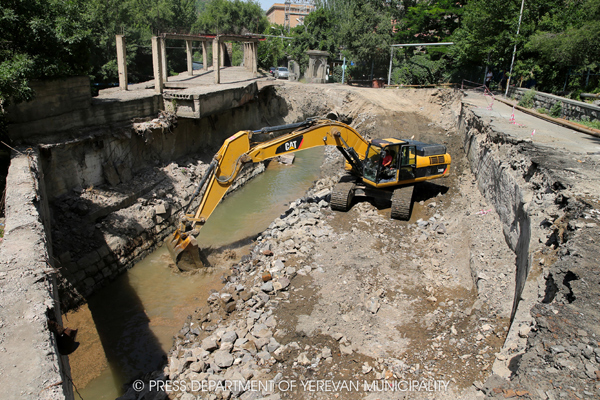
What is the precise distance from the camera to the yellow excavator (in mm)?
9055

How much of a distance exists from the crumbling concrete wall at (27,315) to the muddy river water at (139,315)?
2.78 meters

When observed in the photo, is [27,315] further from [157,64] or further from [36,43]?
[157,64]

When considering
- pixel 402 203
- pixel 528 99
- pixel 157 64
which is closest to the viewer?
pixel 402 203

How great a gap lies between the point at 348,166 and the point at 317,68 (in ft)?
61.5

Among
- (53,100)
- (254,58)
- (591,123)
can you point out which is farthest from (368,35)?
(53,100)

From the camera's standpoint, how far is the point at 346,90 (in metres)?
22.9

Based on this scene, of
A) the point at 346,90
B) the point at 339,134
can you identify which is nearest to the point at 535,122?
the point at 339,134

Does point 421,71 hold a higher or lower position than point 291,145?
higher

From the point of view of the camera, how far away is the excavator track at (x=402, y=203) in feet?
→ 34.3

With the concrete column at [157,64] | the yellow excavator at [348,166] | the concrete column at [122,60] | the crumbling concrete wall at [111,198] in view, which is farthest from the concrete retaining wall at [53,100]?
the yellow excavator at [348,166]

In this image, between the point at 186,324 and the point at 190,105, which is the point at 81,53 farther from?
the point at 186,324

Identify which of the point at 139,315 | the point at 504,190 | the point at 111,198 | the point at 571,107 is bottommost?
the point at 139,315

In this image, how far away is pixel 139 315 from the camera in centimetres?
852

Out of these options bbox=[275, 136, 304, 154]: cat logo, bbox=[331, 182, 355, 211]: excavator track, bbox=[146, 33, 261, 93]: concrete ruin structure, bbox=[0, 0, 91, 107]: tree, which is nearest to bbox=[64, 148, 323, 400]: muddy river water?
bbox=[331, 182, 355, 211]: excavator track
